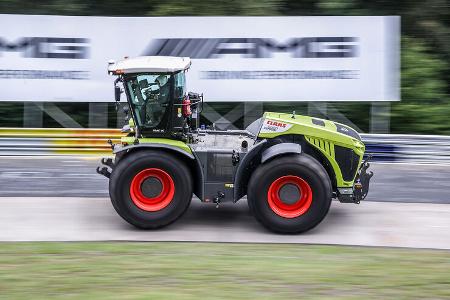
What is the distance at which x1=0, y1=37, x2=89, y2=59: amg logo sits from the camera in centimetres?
1730

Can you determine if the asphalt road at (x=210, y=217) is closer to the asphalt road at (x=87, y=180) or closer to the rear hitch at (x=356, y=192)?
the asphalt road at (x=87, y=180)

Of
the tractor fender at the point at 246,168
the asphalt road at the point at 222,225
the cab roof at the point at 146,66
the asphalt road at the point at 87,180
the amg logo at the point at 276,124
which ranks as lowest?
the asphalt road at the point at 222,225

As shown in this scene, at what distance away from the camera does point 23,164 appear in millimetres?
15727

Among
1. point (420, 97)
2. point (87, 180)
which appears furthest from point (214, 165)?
point (420, 97)

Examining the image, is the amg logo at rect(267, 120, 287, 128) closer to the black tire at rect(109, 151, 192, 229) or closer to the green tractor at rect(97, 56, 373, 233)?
the green tractor at rect(97, 56, 373, 233)

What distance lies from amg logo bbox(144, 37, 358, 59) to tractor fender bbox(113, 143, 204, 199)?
715 cm

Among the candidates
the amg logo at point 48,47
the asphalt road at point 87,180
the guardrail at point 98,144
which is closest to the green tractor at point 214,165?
the asphalt road at point 87,180

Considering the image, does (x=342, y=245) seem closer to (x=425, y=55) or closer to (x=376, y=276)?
(x=376, y=276)

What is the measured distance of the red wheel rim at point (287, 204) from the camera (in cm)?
1016

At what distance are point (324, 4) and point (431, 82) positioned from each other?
3.44 metres

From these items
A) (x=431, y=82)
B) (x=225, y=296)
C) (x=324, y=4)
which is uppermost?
(x=324, y=4)

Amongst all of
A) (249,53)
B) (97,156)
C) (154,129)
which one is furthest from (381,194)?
(97,156)

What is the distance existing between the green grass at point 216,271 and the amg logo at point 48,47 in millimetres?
8581

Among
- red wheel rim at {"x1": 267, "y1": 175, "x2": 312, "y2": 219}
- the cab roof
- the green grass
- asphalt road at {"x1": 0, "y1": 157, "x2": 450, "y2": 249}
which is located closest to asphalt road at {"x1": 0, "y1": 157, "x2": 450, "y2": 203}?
asphalt road at {"x1": 0, "y1": 157, "x2": 450, "y2": 249}
